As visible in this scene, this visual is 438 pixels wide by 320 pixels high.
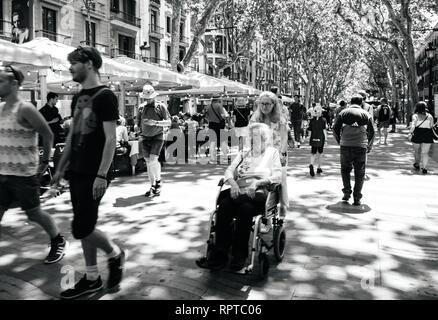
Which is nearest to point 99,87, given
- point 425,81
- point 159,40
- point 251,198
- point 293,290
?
point 251,198

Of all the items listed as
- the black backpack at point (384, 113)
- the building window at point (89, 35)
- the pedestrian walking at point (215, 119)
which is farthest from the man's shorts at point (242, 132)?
the building window at point (89, 35)

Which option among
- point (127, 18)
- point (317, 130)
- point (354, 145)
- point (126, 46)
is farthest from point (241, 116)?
point (127, 18)

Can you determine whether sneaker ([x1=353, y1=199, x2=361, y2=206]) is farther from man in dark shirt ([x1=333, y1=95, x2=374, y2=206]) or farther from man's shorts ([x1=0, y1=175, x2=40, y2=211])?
man's shorts ([x1=0, y1=175, x2=40, y2=211])

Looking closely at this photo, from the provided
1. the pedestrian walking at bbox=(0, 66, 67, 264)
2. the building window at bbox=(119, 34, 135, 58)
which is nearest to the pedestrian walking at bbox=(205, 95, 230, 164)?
the pedestrian walking at bbox=(0, 66, 67, 264)

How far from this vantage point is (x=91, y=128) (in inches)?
133

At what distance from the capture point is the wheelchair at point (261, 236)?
Result: 12.4 ft

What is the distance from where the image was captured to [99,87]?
3424mm

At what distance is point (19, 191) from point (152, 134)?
367 cm

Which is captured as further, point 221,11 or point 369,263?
point 221,11

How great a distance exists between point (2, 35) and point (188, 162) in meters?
17.3

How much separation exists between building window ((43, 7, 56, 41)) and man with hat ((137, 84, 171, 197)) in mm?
23237

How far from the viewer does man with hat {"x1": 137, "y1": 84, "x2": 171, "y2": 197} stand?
7.51 m

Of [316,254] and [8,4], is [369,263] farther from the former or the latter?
[8,4]

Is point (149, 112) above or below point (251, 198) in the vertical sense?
above
